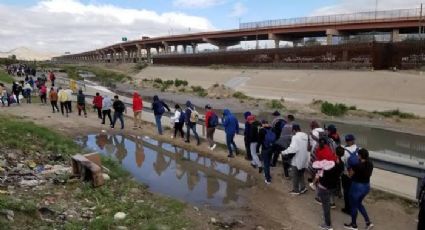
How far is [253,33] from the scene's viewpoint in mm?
75938

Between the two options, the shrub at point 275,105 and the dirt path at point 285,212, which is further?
the shrub at point 275,105

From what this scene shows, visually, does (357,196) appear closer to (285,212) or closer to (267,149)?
(285,212)

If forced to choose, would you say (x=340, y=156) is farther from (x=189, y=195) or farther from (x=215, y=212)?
(x=189, y=195)

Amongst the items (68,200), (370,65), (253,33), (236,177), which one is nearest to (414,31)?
(370,65)

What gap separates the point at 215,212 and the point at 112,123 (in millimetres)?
11303

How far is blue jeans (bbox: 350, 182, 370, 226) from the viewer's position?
8.17m

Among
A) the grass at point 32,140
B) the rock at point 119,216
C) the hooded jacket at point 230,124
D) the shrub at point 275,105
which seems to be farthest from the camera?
the shrub at point 275,105

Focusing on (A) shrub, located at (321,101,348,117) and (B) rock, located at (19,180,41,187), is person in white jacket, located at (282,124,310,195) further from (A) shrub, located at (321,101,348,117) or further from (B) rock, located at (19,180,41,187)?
(A) shrub, located at (321,101,348,117)

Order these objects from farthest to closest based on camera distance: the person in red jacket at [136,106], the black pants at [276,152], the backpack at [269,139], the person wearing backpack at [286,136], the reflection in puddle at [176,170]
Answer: the person in red jacket at [136,106], the black pants at [276,152], the backpack at [269,139], the person wearing backpack at [286,136], the reflection in puddle at [176,170]

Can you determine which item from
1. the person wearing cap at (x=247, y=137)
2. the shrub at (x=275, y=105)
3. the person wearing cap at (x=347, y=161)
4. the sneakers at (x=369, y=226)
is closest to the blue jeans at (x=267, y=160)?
the person wearing cap at (x=247, y=137)

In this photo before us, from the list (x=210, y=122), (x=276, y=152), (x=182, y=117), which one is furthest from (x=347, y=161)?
(x=182, y=117)

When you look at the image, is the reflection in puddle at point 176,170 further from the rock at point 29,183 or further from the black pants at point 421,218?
the black pants at point 421,218

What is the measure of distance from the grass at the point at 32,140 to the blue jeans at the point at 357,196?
325 inches

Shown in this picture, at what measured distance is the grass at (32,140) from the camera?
42.3 ft
